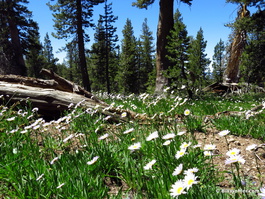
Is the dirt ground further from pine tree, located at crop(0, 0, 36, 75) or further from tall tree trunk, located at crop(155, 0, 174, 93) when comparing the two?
pine tree, located at crop(0, 0, 36, 75)

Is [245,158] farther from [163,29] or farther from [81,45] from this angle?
[81,45]

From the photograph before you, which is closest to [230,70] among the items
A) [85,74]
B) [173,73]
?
[173,73]

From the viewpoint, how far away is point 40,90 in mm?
5105

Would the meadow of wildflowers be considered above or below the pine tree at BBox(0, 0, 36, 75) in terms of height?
below

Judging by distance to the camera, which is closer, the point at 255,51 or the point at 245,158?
the point at 245,158

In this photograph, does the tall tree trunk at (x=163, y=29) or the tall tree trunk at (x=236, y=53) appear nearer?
the tall tree trunk at (x=163, y=29)

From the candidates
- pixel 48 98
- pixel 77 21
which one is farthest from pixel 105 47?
pixel 48 98

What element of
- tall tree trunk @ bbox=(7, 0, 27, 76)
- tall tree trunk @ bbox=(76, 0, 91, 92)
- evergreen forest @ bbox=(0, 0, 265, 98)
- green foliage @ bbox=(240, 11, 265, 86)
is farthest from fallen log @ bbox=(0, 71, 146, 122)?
tall tree trunk @ bbox=(7, 0, 27, 76)

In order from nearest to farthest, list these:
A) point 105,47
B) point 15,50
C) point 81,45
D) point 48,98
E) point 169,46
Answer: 1. point 48,98
2. point 169,46
3. point 15,50
4. point 81,45
5. point 105,47

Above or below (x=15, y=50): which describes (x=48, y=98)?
below

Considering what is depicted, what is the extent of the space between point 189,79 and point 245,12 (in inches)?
396

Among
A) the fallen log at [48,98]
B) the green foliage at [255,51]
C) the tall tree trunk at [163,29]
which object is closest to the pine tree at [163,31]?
the tall tree trunk at [163,29]

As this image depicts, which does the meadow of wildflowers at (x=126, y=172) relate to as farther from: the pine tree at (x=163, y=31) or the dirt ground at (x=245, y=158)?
the pine tree at (x=163, y=31)

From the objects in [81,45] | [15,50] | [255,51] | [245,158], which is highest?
[81,45]
